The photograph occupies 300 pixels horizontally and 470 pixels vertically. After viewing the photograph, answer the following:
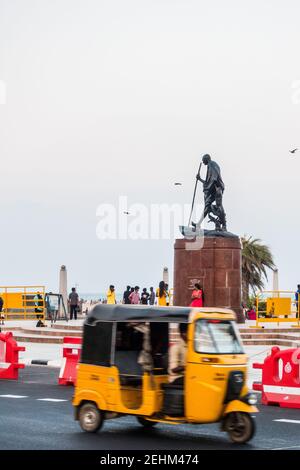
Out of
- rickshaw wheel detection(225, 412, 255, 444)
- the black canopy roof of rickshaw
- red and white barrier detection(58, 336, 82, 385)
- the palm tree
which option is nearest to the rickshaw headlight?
rickshaw wheel detection(225, 412, 255, 444)

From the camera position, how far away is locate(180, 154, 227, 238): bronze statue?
106ft

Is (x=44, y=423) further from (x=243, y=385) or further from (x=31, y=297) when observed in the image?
(x=31, y=297)

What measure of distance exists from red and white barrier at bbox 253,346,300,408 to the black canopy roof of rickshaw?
4.63 metres

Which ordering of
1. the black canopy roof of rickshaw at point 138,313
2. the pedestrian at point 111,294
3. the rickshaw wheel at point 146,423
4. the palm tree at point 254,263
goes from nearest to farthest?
the black canopy roof of rickshaw at point 138,313 → the rickshaw wheel at point 146,423 → the pedestrian at point 111,294 → the palm tree at point 254,263

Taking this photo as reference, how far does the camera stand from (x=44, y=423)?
13383 mm

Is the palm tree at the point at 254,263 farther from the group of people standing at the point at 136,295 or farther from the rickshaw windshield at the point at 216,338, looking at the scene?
the rickshaw windshield at the point at 216,338

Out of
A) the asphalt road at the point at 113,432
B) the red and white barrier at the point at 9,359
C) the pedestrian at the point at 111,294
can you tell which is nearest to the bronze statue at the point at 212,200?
the pedestrian at the point at 111,294

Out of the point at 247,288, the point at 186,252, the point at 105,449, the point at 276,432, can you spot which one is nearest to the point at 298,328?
the point at 186,252

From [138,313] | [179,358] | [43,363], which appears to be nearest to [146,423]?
[179,358]

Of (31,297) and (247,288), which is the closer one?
(31,297)

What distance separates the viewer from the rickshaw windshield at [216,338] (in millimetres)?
11836

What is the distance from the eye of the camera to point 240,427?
38.2 ft

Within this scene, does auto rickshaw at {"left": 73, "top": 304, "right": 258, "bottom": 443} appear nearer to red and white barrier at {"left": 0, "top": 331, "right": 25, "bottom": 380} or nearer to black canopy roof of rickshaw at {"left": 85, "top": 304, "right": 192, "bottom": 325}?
black canopy roof of rickshaw at {"left": 85, "top": 304, "right": 192, "bottom": 325}
